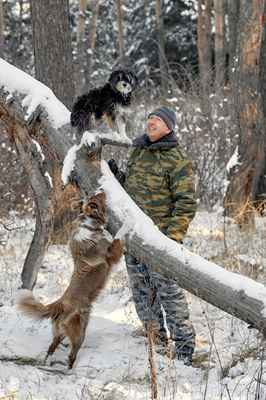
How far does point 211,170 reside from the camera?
35.3ft

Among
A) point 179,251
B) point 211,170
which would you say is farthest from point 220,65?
point 179,251

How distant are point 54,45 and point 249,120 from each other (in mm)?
3276

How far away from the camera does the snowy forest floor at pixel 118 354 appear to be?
4.37m

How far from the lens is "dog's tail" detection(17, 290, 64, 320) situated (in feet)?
16.5

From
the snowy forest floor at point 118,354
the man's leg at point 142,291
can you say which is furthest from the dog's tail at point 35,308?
the man's leg at point 142,291

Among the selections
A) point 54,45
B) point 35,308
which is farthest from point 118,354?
point 54,45

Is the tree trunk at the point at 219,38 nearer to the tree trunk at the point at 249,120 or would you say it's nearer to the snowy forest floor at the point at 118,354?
the tree trunk at the point at 249,120

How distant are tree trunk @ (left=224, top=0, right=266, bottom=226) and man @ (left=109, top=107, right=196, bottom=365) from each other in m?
4.05

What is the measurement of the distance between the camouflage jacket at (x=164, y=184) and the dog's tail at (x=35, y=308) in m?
1.08

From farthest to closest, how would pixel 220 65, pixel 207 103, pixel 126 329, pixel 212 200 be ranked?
pixel 220 65, pixel 207 103, pixel 212 200, pixel 126 329

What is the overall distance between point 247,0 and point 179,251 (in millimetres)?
5990

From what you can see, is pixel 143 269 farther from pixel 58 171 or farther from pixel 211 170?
pixel 211 170

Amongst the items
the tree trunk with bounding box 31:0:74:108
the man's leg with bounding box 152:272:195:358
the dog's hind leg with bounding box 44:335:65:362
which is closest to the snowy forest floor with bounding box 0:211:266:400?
the dog's hind leg with bounding box 44:335:65:362

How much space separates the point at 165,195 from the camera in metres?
5.11
